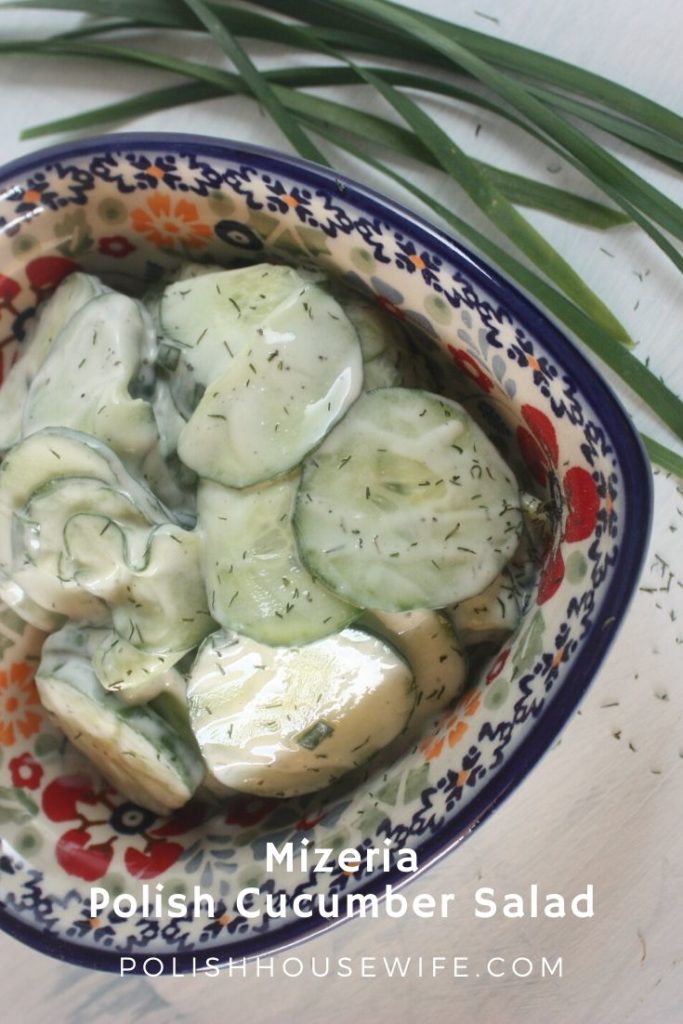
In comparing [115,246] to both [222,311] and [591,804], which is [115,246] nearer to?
[222,311]

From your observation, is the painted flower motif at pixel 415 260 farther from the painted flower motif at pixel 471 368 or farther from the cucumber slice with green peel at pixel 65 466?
the cucumber slice with green peel at pixel 65 466

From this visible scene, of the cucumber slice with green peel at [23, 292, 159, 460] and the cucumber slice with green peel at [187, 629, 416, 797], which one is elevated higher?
the cucumber slice with green peel at [23, 292, 159, 460]

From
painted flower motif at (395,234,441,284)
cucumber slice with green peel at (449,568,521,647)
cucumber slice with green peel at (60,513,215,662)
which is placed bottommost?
cucumber slice with green peel at (60,513,215,662)

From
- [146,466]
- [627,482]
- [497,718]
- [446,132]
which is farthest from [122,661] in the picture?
[446,132]

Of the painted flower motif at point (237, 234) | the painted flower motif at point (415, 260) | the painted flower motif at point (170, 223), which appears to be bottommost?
the painted flower motif at point (170, 223)

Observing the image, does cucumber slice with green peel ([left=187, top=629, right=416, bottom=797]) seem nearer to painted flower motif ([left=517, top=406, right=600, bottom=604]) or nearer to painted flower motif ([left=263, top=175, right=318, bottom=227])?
painted flower motif ([left=517, top=406, right=600, bottom=604])

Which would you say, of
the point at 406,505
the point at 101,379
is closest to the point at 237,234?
the point at 101,379

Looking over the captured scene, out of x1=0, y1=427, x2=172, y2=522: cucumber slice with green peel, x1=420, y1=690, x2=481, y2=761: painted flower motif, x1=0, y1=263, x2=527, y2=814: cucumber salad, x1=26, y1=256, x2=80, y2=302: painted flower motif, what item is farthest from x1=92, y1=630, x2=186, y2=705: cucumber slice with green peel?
x1=26, y1=256, x2=80, y2=302: painted flower motif

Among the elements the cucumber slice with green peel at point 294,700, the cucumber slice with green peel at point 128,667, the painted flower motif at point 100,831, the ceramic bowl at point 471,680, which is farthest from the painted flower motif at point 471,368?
the painted flower motif at point 100,831
